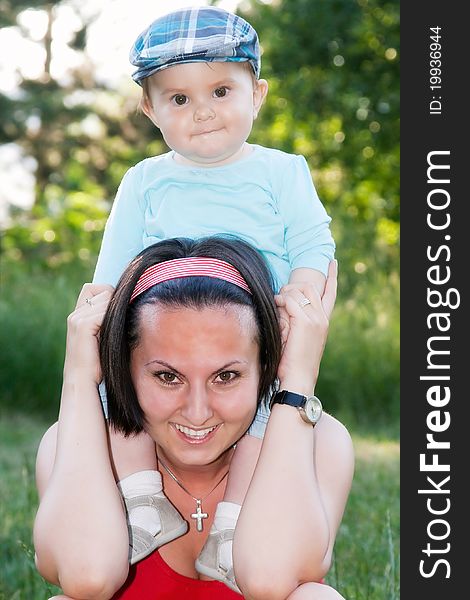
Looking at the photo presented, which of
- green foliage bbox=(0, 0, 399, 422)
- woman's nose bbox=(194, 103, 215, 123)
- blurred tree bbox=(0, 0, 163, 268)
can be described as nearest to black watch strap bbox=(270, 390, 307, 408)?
woman's nose bbox=(194, 103, 215, 123)

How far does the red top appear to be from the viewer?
280 cm

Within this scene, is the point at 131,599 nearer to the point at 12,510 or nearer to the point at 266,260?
the point at 266,260

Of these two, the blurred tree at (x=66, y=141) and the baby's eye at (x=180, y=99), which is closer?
the baby's eye at (x=180, y=99)

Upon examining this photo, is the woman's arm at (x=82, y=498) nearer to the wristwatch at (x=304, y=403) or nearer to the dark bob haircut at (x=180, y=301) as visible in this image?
the dark bob haircut at (x=180, y=301)

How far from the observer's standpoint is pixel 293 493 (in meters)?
2.56

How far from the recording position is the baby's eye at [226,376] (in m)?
2.56

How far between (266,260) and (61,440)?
0.74m

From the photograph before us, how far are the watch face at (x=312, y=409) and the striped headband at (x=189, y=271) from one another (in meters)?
0.31

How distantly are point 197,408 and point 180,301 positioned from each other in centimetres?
26

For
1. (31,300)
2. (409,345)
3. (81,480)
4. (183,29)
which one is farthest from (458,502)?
(31,300)

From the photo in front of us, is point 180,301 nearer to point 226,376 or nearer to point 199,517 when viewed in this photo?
point 226,376

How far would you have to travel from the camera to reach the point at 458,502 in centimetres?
385

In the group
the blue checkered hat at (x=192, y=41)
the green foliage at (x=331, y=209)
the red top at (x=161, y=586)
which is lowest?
the red top at (x=161, y=586)

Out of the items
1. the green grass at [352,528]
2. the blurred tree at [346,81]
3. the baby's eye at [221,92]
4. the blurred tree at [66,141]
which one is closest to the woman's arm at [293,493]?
the baby's eye at [221,92]
